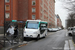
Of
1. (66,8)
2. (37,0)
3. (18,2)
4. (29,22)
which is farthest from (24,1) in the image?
(66,8)

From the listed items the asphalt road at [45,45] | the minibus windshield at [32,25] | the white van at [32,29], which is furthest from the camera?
the minibus windshield at [32,25]

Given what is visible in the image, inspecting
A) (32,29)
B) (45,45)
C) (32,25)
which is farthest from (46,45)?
(32,25)

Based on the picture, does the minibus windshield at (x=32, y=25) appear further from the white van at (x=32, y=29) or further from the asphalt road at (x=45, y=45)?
the asphalt road at (x=45, y=45)

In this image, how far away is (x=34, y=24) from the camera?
53.3ft

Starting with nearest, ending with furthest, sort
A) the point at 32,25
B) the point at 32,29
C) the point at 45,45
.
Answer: the point at 45,45 < the point at 32,29 < the point at 32,25

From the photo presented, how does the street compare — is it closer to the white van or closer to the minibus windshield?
the white van

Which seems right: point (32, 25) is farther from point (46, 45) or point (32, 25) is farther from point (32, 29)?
point (46, 45)

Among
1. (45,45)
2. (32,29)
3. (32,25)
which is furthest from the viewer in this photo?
(32,25)

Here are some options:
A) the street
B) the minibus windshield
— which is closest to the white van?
the minibus windshield

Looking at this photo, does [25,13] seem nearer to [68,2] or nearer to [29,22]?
[29,22]

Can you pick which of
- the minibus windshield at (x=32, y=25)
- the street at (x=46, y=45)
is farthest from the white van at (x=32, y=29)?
the street at (x=46, y=45)

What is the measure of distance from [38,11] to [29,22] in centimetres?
3518

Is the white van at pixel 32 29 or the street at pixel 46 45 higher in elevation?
the white van at pixel 32 29

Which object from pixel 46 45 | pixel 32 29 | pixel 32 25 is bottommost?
pixel 46 45
